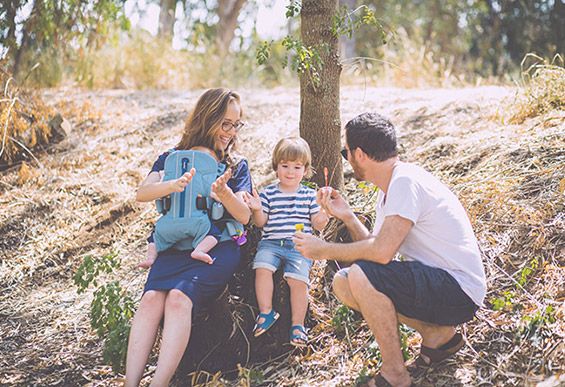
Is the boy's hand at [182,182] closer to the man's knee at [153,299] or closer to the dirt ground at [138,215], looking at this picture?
the man's knee at [153,299]

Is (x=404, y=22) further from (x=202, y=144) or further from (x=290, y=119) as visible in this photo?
(x=202, y=144)

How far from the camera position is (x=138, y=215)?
17.1 ft

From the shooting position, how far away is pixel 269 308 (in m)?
3.41

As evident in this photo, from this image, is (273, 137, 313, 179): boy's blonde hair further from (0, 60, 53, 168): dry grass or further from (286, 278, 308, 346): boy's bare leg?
(0, 60, 53, 168): dry grass

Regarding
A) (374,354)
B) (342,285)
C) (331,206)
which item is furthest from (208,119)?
(374,354)

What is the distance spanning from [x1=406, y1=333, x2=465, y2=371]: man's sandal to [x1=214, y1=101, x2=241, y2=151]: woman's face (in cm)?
160

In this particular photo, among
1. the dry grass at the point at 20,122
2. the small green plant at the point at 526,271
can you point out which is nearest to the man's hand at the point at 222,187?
the small green plant at the point at 526,271

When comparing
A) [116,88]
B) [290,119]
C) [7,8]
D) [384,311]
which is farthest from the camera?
[116,88]

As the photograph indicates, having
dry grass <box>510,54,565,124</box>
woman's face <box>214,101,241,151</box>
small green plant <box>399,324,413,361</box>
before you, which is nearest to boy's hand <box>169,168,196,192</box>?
woman's face <box>214,101,241,151</box>

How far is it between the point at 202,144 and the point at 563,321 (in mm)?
2128

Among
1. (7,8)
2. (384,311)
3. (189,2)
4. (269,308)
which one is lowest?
(269,308)

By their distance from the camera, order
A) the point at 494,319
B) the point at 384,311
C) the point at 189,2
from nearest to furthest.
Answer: the point at 384,311 → the point at 494,319 → the point at 189,2

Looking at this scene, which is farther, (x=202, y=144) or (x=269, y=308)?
(x=202, y=144)

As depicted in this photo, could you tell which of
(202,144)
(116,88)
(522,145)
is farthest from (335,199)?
(116,88)
